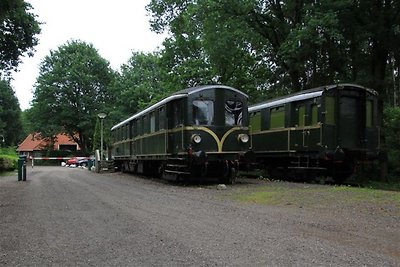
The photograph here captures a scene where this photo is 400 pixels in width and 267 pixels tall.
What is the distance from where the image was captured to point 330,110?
17172 millimetres

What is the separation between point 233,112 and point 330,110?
3447 millimetres

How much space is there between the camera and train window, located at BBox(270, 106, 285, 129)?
19.7 meters

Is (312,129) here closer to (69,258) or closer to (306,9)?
(306,9)

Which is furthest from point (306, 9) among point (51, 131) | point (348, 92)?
point (51, 131)

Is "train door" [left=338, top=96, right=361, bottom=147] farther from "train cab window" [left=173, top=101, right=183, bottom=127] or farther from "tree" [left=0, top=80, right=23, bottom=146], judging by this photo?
"tree" [left=0, top=80, right=23, bottom=146]

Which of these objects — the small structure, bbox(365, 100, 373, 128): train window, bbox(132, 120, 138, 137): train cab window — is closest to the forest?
bbox(365, 100, 373, 128): train window

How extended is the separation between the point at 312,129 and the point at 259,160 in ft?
17.2

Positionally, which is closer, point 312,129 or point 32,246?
point 32,246

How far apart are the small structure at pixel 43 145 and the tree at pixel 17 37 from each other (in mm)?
45158

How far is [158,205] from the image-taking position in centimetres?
1125

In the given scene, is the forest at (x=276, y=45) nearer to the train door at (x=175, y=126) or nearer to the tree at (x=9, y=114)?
the train door at (x=175, y=126)

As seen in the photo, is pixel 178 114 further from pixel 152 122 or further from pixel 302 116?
pixel 302 116

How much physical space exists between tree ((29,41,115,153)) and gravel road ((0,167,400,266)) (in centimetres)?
5554

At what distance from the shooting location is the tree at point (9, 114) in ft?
265
